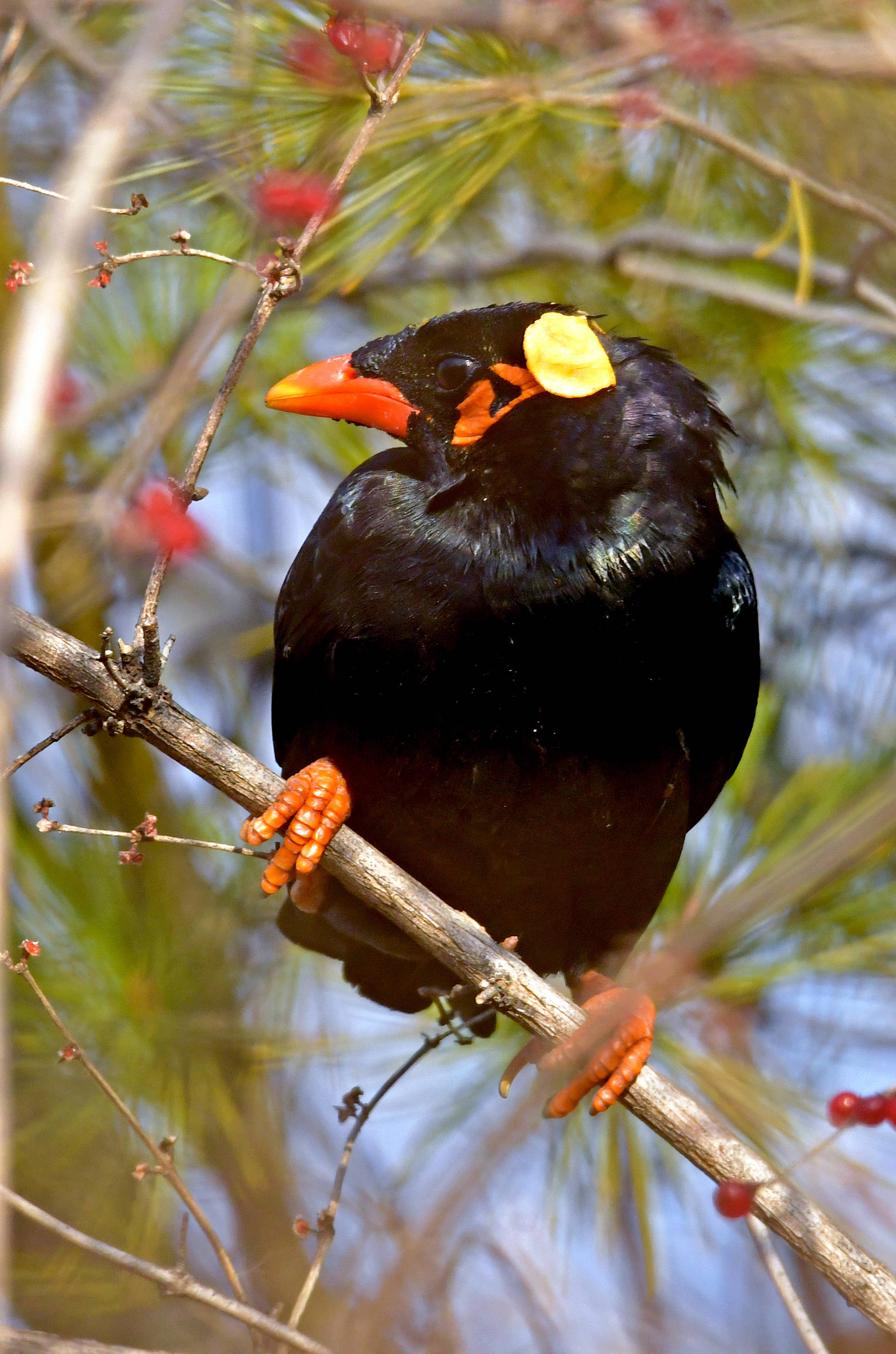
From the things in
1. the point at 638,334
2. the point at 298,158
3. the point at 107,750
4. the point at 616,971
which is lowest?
the point at 616,971

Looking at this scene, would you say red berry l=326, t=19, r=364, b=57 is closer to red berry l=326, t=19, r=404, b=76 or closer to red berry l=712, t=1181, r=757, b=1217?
red berry l=326, t=19, r=404, b=76

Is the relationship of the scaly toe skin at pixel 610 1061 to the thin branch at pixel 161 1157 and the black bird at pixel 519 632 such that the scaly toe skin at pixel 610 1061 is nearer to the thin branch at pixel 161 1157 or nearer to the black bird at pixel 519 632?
the black bird at pixel 519 632

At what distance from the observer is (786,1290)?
1.45 metres

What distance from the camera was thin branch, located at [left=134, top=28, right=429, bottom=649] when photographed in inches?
54.9

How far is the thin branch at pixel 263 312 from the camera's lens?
1.40 metres

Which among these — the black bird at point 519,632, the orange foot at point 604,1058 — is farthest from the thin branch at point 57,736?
the orange foot at point 604,1058

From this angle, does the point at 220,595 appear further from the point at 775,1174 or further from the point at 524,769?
the point at 775,1174

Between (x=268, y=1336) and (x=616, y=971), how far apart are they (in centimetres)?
98

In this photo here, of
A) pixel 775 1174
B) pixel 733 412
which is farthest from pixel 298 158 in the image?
pixel 775 1174

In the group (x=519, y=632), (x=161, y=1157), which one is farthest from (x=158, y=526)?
(x=161, y=1157)

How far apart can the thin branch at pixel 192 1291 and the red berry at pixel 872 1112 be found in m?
0.67

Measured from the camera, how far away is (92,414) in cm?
289

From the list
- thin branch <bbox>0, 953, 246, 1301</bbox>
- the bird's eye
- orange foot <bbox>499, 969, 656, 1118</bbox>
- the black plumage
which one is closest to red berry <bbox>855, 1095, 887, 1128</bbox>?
orange foot <bbox>499, 969, 656, 1118</bbox>

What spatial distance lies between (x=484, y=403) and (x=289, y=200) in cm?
54
